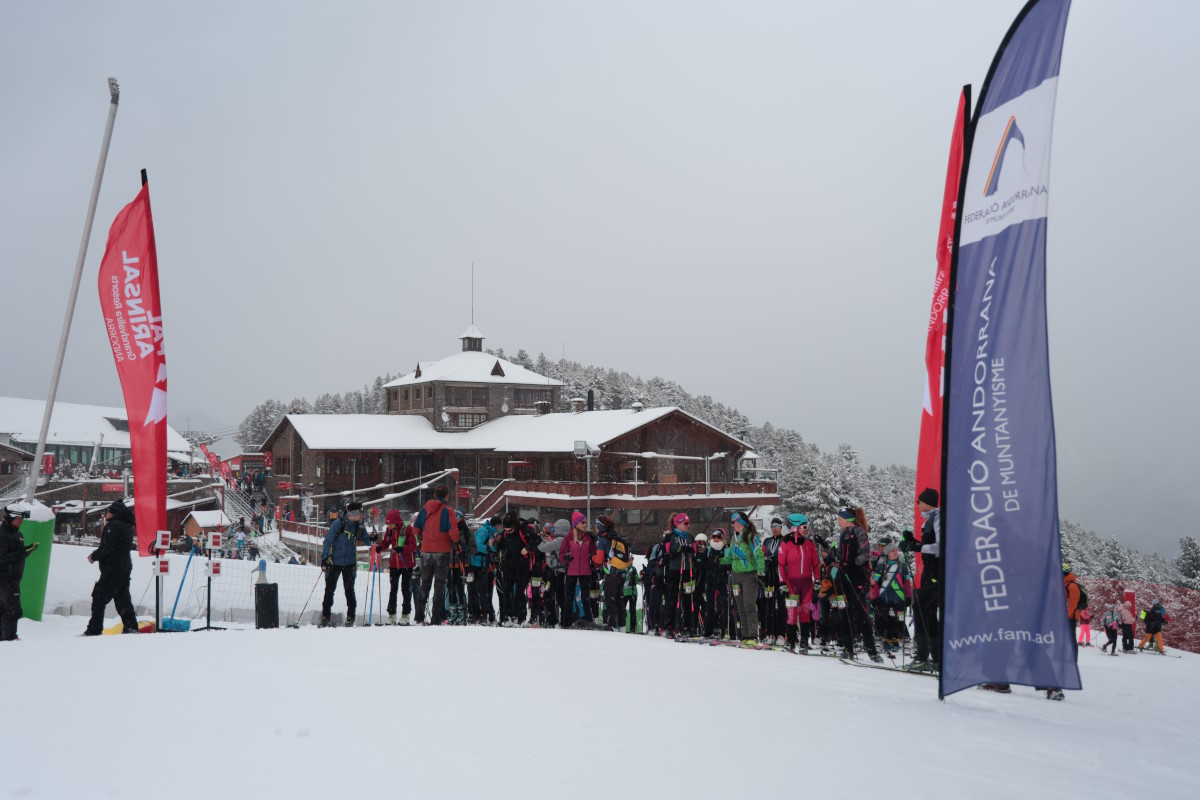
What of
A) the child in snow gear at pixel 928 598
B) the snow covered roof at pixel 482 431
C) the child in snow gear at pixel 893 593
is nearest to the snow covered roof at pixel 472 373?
the snow covered roof at pixel 482 431

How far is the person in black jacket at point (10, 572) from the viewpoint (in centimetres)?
879

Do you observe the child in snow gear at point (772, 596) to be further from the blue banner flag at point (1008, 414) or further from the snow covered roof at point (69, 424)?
the snow covered roof at point (69, 424)

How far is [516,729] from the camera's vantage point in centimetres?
461

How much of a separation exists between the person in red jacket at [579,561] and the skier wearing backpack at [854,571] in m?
3.68

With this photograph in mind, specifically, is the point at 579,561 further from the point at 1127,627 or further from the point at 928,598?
the point at 1127,627

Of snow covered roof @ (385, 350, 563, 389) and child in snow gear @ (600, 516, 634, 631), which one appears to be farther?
snow covered roof @ (385, 350, 563, 389)

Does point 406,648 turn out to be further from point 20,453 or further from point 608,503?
point 20,453

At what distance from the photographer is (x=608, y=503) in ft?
114

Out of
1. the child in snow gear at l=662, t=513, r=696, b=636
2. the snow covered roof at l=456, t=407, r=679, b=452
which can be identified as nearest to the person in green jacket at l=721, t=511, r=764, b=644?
the child in snow gear at l=662, t=513, r=696, b=636

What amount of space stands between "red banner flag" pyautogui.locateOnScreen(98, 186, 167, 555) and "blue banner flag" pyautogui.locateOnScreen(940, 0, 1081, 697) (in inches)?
419

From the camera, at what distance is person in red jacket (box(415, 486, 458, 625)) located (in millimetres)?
10875

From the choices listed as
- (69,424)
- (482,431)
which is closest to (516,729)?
(482,431)

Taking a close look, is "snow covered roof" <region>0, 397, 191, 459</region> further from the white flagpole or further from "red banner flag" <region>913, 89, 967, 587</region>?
"red banner flag" <region>913, 89, 967, 587</region>

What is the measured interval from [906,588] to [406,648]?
21.6 feet
